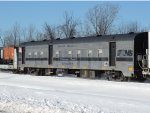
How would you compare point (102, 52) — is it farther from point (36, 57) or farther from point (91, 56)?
point (36, 57)

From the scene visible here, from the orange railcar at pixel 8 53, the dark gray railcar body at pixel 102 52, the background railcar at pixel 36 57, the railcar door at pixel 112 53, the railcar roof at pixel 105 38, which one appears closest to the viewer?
the dark gray railcar body at pixel 102 52

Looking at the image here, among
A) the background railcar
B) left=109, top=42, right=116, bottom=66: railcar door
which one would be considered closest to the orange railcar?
the background railcar

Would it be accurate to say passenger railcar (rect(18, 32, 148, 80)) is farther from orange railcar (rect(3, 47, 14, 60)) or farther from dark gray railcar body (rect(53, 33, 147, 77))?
orange railcar (rect(3, 47, 14, 60))

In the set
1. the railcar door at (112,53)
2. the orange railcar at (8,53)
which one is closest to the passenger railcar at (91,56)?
the railcar door at (112,53)

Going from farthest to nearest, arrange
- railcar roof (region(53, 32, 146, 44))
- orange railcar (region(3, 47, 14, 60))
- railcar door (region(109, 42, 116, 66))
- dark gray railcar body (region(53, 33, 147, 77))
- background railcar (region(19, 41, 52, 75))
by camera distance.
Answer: orange railcar (region(3, 47, 14, 60))
background railcar (region(19, 41, 52, 75))
railcar door (region(109, 42, 116, 66))
railcar roof (region(53, 32, 146, 44))
dark gray railcar body (region(53, 33, 147, 77))

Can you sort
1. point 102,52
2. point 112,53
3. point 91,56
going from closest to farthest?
point 112,53
point 102,52
point 91,56


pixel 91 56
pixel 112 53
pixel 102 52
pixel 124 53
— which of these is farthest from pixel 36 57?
pixel 124 53

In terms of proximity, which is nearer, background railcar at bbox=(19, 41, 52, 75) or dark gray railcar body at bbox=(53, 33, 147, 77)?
dark gray railcar body at bbox=(53, 33, 147, 77)

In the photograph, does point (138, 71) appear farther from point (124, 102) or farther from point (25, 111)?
point (25, 111)

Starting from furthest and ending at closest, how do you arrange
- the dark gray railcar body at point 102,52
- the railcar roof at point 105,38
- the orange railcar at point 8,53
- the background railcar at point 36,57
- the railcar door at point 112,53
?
1. the orange railcar at point 8,53
2. the background railcar at point 36,57
3. the railcar door at point 112,53
4. the railcar roof at point 105,38
5. the dark gray railcar body at point 102,52

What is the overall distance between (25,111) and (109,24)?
5946 cm

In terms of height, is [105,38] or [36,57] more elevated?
[105,38]

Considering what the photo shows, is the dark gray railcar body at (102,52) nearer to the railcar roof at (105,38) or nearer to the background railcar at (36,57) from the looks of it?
the railcar roof at (105,38)

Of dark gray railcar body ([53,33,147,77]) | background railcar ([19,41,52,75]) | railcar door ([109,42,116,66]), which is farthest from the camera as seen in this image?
background railcar ([19,41,52,75])
